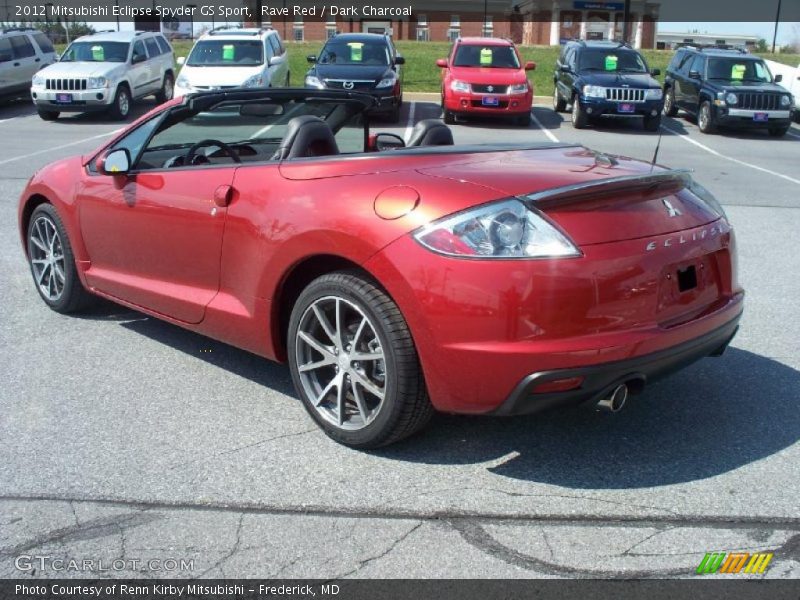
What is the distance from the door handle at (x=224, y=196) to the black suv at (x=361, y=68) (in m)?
13.9

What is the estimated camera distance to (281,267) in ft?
12.6

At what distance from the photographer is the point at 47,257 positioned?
5637 mm

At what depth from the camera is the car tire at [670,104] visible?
854 inches

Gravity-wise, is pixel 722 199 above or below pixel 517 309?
below

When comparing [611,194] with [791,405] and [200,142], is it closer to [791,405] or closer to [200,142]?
[791,405]

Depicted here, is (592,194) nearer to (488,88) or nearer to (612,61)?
(488,88)

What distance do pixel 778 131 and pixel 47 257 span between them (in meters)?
17.4

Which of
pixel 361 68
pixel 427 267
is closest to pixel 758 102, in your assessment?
pixel 361 68

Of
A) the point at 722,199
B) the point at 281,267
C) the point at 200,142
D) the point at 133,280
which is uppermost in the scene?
the point at 200,142

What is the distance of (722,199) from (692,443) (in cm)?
756

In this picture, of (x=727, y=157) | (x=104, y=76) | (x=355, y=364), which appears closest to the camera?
(x=355, y=364)

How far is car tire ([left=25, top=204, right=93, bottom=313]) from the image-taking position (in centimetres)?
539

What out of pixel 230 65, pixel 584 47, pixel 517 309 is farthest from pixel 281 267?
pixel 584 47

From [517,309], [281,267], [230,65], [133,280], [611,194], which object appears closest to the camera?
[517,309]
